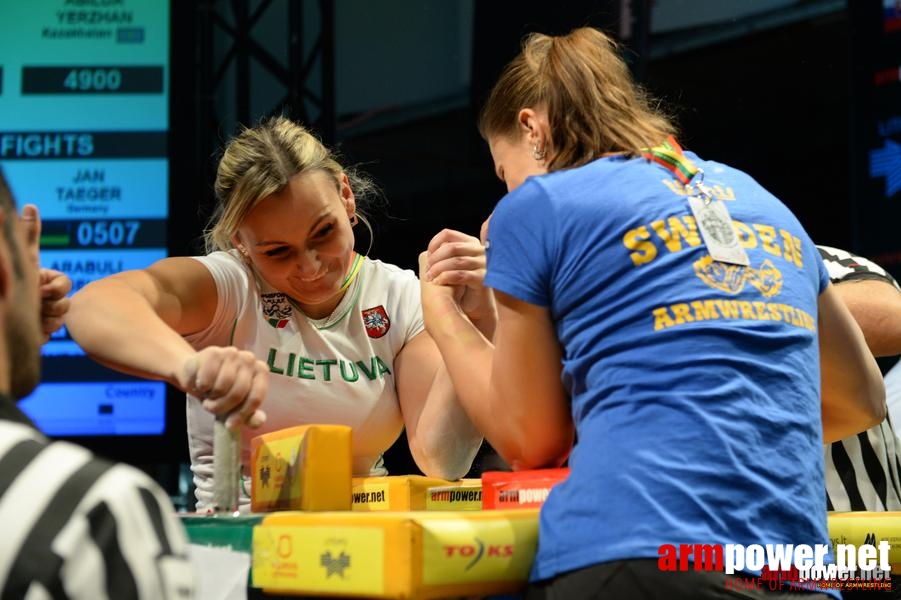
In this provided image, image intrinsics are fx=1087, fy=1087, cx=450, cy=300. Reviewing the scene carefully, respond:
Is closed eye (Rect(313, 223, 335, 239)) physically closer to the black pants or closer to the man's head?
the black pants

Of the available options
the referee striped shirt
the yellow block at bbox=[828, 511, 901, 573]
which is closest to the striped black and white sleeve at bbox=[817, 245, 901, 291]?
the referee striped shirt

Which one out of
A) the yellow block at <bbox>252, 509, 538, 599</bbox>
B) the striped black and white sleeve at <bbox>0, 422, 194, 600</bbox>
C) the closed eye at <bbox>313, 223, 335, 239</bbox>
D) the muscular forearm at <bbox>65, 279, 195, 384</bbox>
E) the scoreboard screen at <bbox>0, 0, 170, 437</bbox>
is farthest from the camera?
the scoreboard screen at <bbox>0, 0, 170, 437</bbox>

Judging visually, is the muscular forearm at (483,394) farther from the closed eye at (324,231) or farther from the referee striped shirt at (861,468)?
the referee striped shirt at (861,468)

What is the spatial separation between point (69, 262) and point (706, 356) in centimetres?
365

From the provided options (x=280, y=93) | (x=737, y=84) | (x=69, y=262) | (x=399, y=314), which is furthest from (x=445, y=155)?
(x=399, y=314)

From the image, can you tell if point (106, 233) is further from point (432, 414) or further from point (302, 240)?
point (432, 414)

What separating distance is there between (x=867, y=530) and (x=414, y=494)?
69 centimetres

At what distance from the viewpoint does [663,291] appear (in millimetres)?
1288

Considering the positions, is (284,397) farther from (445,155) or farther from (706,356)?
(445,155)

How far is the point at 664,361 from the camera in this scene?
4.14 ft

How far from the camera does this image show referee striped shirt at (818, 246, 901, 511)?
2.12 m

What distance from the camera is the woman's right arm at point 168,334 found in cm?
132

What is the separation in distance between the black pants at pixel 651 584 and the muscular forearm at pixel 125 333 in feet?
2.06

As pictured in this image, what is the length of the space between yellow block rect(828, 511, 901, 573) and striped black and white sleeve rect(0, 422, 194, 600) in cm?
105
